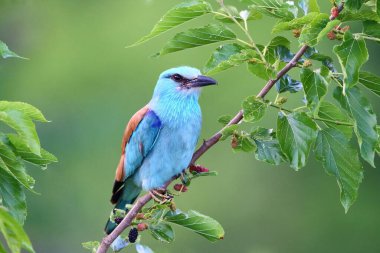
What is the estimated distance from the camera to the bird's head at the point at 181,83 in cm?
422

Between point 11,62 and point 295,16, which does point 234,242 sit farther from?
point 295,16

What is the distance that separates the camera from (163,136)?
4.14 m

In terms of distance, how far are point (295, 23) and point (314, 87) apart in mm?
182

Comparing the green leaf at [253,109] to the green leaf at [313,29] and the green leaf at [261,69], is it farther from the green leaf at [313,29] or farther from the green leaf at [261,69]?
the green leaf at [313,29]

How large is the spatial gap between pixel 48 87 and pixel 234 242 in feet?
17.0

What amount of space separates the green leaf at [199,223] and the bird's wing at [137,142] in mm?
1127

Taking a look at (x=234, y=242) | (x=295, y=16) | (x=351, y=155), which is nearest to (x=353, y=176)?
(x=351, y=155)

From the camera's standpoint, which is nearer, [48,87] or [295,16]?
[295,16]

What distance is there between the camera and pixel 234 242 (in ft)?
37.8

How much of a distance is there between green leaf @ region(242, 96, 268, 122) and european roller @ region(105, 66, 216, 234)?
4.05ft

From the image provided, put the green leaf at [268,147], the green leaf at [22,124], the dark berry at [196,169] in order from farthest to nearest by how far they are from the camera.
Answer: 1. the dark berry at [196,169]
2. the green leaf at [268,147]
3. the green leaf at [22,124]

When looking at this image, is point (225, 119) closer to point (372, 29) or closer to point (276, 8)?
point (276, 8)

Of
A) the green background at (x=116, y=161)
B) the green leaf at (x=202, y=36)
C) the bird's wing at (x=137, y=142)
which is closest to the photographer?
the green leaf at (x=202, y=36)

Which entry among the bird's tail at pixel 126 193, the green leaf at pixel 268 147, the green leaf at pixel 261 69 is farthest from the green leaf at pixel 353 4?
the bird's tail at pixel 126 193
